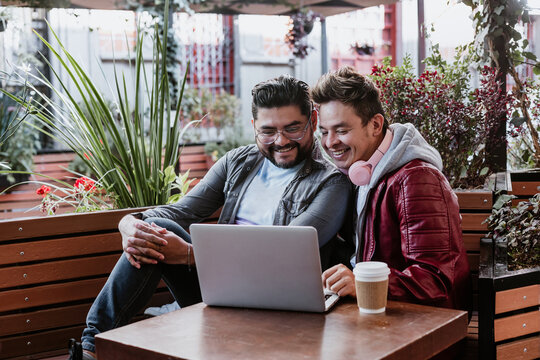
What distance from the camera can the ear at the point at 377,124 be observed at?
2.06 metres

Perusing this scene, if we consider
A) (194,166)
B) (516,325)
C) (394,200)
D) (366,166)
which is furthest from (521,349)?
(194,166)

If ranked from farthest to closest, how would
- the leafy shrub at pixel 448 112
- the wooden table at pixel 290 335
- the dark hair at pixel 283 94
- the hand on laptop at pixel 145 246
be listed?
the leafy shrub at pixel 448 112, the dark hair at pixel 283 94, the hand on laptop at pixel 145 246, the wooden table at pixel 290 335

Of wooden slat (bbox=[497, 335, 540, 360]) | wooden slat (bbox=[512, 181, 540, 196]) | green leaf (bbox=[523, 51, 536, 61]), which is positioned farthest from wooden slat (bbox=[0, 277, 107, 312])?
green leaf (bbox=[523, 51, 536, 61])

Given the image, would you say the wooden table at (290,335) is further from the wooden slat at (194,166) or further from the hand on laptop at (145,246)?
the wooden slat at (194,166)

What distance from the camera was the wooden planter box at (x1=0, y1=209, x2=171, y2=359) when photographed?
267 centimetres

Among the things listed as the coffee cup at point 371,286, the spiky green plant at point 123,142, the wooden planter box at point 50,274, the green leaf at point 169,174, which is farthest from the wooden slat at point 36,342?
the coffee cup at point 371,286

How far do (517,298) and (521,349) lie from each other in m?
0.21

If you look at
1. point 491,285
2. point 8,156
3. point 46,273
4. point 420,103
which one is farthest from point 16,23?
point 491,285

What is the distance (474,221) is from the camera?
274 cm

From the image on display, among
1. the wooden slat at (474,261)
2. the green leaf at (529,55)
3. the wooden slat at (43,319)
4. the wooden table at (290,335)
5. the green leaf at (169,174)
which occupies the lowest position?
the wooden slat at (43,319)

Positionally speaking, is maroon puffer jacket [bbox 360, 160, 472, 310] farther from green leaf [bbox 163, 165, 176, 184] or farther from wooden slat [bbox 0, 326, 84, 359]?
wooden slat [bbox 0, 326, 84, 359]

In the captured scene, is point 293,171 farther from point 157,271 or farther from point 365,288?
point 365,288

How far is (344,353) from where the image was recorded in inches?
47.8

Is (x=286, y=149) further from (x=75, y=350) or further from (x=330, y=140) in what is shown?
(x=75, y=350)
